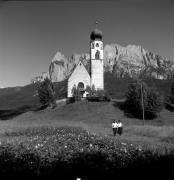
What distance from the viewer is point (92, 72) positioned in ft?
231

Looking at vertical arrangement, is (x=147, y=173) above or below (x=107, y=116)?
above

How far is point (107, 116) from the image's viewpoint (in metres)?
48.2

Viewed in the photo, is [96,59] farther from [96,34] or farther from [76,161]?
[76,161]

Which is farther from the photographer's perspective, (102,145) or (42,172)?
(102,145)

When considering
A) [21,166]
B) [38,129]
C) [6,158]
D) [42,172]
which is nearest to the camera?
[42,172]

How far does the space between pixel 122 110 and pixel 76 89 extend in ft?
49.7

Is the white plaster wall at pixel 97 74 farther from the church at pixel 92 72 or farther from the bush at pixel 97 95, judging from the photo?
the bush at pixel 97 95

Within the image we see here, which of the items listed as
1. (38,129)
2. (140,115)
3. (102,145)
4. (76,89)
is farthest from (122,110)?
(102,145)

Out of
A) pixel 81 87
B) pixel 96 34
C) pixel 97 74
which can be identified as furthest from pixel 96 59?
pixel 81 87

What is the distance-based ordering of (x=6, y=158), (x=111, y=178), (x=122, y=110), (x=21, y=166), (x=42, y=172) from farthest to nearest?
(x=122, y=110), (x=6, y=158), (x=21, y=166), (x=42, y=172), (x=111, y=178)

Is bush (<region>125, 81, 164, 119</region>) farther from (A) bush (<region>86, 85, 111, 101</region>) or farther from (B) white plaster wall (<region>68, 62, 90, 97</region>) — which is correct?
(B) white plaster wall (<region>68, 62, 90, 97</region>)

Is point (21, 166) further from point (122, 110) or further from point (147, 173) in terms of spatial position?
point (122, 110)

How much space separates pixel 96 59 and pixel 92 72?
346 cm

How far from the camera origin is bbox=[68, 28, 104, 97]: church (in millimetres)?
69250
